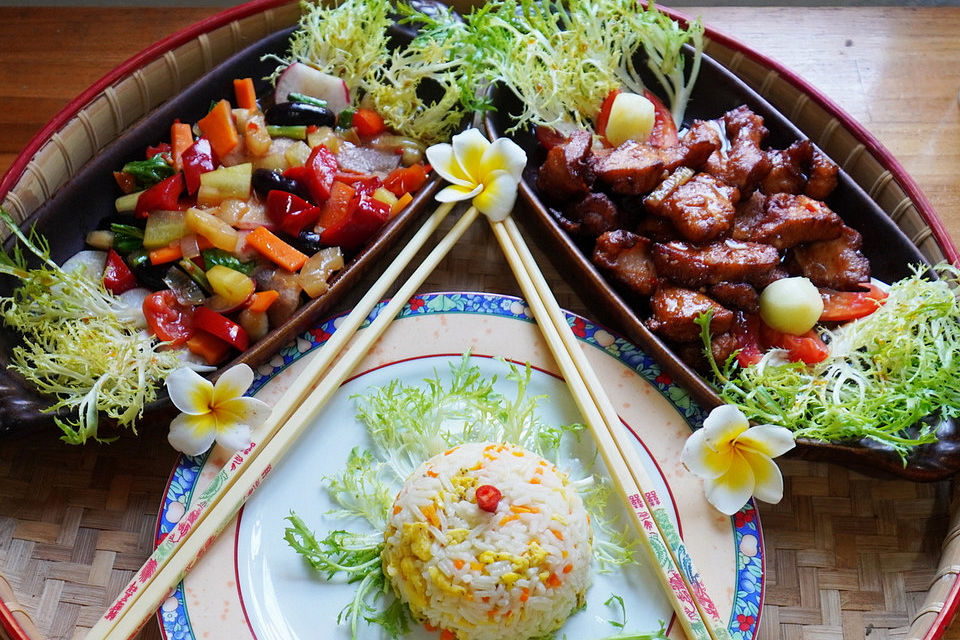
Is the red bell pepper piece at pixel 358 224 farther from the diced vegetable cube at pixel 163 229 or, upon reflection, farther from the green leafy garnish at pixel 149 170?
the green leafy garnish at pixel 149 170

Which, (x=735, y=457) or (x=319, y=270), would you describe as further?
(x=319, y=270)

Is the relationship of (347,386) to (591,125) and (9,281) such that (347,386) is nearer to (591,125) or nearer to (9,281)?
(9,281)

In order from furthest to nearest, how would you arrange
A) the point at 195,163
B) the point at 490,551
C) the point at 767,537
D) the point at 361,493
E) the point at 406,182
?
the point at 406,182 → the point at 195,163 → the point at 767,537 → the point at 361,493 → the point at 490,551

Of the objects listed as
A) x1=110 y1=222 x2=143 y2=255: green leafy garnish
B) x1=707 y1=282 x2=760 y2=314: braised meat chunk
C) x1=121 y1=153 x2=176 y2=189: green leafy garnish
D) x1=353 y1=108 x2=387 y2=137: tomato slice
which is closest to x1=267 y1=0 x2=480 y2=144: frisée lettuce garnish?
x1=353 y1=108 x2=387 y2=137: tomato slice

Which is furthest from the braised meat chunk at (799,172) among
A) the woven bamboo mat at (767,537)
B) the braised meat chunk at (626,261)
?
the woven bamboo mat at (767,537)

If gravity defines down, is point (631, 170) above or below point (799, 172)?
above

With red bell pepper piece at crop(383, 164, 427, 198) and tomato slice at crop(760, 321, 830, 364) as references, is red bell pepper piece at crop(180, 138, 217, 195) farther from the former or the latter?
tomato slice at crop(760, 321, 830, 364)

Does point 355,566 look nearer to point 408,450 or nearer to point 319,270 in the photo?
point 408,450

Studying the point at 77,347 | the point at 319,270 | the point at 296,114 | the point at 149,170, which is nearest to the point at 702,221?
the point at 319,270
